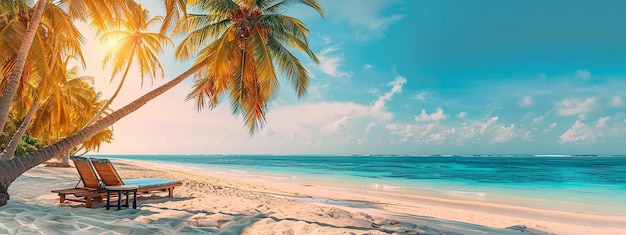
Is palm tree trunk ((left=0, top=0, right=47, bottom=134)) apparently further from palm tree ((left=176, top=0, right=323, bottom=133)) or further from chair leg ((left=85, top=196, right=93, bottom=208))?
palm tree ((left=176, top=0, right=323, bottom=133))

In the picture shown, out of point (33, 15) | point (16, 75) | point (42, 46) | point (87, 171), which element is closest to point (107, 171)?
point (87, 171)

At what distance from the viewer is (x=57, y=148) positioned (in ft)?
18.7

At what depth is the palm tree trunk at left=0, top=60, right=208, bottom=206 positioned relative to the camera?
15.9 feet

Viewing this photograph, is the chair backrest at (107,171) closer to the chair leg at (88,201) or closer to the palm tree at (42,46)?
the chair leg at (88,201)

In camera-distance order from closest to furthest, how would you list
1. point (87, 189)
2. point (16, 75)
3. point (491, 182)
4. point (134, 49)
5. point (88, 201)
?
point (88, 201)
point (87, 189)
point (16, 75)
point (134, 49)
point (491, 182)

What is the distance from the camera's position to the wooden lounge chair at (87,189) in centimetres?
494

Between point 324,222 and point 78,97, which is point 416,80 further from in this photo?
point 324,222

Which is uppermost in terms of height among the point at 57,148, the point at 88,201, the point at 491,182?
the point at 57,148

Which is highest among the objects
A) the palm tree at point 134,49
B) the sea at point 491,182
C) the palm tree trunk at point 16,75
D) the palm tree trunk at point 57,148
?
the palm tree at point 134,49

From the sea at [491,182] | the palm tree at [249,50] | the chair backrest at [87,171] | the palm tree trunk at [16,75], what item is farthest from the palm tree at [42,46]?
the sea at [491,182]

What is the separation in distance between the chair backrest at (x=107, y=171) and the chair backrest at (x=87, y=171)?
9 centimetres

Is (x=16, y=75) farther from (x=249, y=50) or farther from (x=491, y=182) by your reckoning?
(x=491, y=182)

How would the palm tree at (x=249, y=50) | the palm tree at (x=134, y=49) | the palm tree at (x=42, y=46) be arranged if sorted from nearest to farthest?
the palm tree at (x=42, y=46)
the palm tree at (x=249, y=50)
the palm tree at (x=134, y=49)

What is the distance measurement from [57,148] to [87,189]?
1.06 meters
